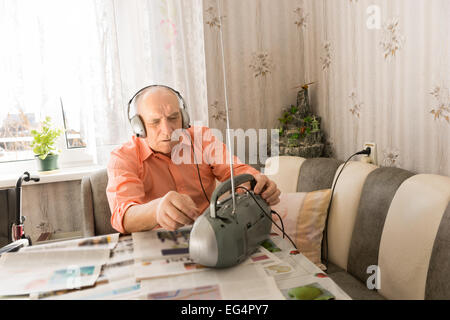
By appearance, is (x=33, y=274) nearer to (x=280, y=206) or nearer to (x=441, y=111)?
(x=280, y=206)

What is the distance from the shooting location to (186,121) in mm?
1333

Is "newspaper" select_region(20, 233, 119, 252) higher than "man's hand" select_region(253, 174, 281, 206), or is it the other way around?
"man's hand" select_region(253, 174, 281, 206)

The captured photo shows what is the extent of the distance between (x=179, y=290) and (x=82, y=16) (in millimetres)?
1574

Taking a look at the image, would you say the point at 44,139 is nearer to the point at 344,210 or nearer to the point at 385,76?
the point at 344,210

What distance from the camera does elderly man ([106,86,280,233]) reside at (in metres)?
1.08

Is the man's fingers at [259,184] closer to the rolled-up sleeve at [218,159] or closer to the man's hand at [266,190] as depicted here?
the man's hand at [266,190]

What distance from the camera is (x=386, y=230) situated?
117 centimetres

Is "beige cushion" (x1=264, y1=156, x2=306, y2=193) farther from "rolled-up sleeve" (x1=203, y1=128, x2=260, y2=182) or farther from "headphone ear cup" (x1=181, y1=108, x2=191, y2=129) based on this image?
"headphone ear cup" (x1=181, y1=108, x2=191, y2=129)

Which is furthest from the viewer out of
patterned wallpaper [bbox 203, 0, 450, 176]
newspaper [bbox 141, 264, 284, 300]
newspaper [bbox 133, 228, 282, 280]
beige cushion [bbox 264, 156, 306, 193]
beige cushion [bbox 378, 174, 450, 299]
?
beige cushion [bbox 264, 156, 306, 193]

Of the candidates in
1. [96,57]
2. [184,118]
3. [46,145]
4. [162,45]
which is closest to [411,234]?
[184,118]

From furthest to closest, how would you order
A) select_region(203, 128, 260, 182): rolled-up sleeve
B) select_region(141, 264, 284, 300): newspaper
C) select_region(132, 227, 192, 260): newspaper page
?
1. select_region(203, 128, 260, 182): rolled-up sleeve
2. select_region(132, 227, 192, 260): newspaper page
3. select_region(141, 264, 284, 300): newspaper

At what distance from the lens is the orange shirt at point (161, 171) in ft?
3.99

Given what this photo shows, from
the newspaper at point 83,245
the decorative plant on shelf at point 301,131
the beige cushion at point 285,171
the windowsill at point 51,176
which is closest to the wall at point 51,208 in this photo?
the windowsill at point 51,176

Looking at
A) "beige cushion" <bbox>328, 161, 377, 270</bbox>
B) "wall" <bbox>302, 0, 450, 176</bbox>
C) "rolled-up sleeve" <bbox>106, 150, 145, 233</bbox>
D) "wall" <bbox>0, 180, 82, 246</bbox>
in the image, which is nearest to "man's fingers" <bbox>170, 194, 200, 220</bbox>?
"rolled-up sleeve" <bbox>106, 150, 145, 233</bbox>
